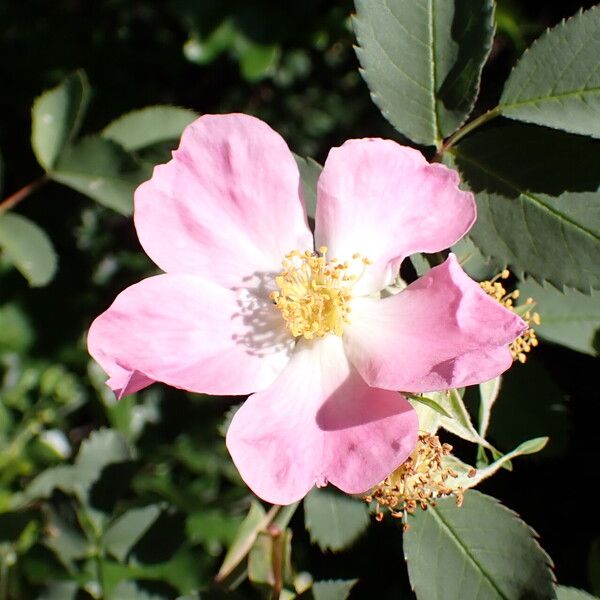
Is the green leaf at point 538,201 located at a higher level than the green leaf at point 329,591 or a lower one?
higher

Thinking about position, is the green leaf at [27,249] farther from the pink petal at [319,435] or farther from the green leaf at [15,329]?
the pink petal at [319,435]

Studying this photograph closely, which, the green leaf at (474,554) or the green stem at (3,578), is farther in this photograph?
the green stem at (3,578)

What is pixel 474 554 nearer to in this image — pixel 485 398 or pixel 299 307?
pixel 485 398

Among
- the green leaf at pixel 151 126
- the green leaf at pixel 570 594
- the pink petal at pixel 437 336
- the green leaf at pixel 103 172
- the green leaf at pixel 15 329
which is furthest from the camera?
the green leaf at pixel 15 329

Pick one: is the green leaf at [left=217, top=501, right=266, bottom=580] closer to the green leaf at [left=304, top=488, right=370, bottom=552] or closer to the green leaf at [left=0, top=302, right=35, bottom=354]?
the green leaf at [left=304, top=488, right=370, bottom=552]

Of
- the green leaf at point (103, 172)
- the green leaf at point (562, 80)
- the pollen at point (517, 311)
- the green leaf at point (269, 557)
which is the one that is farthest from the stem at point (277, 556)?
the green leaf at point (562, 80)

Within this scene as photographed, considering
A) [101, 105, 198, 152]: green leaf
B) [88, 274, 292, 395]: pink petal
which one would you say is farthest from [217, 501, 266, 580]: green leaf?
[101, 105, 198, 152]: green leaf

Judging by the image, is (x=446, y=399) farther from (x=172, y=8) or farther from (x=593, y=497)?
(x=172, y=8)
